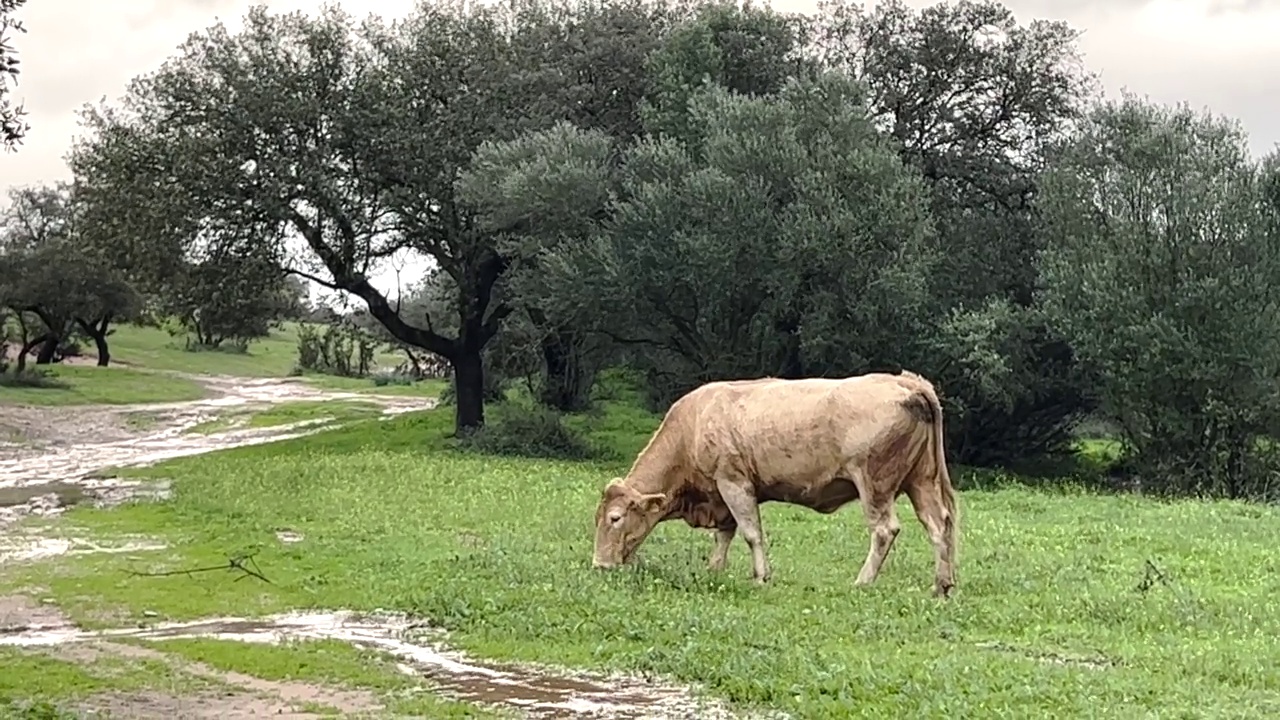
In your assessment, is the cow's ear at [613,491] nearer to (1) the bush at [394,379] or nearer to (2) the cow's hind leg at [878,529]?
(2) the cow's hind leg at [878,529]

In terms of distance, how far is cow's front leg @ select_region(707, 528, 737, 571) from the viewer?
55.2ft

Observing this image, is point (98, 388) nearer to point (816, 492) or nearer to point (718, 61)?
point (718, 61)

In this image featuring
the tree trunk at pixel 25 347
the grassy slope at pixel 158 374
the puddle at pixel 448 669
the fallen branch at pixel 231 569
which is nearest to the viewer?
the puddle at pixel 448 669

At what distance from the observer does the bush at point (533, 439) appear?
35.9 meters

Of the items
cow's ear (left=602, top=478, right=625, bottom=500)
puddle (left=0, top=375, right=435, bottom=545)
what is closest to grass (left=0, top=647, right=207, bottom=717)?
cow's ear (left=602, top=478, right=625, bottom=500)

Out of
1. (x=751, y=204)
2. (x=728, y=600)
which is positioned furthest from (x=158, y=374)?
(x=728, y=600)

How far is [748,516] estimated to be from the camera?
16.1m

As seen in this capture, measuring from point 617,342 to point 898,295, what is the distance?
26.3 ft

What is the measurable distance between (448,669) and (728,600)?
11.3ft

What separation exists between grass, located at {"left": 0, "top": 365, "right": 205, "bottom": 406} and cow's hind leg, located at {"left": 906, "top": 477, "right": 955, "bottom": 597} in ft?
149

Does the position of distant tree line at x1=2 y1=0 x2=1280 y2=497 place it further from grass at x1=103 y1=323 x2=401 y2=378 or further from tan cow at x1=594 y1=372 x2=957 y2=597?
grass at x1=103 y1=323 x2=401 y2=378

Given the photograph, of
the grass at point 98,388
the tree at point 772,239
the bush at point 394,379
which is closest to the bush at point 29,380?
the grass at point 98,388

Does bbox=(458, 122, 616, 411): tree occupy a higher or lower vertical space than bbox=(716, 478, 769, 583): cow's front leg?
higher

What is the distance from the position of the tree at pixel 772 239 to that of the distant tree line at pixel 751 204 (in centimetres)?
8
